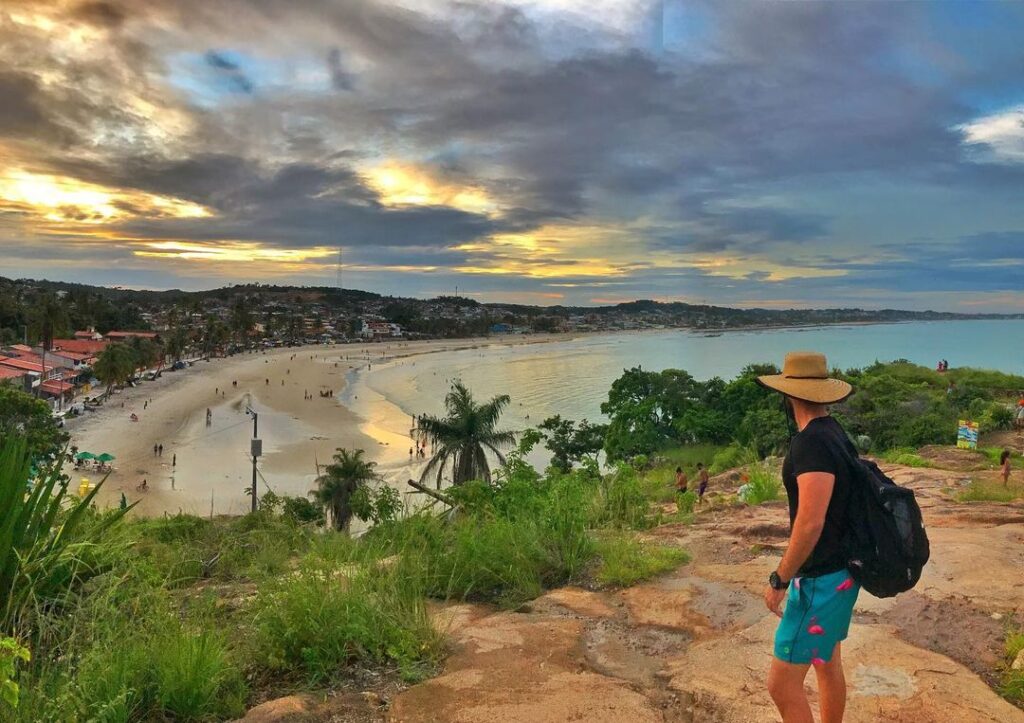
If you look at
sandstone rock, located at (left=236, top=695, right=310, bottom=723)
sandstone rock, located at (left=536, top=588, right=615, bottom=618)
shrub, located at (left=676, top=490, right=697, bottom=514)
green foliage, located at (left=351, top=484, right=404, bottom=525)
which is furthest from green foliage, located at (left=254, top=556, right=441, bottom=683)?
shrub, located at (left=676, top=490, right=697, bottom=514)

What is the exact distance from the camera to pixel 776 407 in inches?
832

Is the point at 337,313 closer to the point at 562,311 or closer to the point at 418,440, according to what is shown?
the point at 562,311

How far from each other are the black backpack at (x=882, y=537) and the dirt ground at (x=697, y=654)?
960 millimetres

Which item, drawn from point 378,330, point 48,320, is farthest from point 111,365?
point 378,330

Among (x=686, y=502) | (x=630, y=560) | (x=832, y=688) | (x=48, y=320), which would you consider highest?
(x=832, y=688)

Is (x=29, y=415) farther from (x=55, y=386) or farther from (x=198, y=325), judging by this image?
(x=198, y=325)

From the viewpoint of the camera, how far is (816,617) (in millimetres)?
2383

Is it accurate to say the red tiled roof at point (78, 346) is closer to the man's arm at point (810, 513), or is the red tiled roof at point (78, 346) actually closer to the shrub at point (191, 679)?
the shrub at point (191, 679)

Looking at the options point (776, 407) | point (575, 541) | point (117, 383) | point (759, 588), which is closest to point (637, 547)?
point (575, 541)

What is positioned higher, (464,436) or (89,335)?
(89,335)

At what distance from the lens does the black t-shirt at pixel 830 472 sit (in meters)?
2.36

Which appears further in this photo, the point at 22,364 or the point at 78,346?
the point at 78,346

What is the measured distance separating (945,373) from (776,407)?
1074cm

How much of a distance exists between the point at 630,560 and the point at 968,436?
1213 cm
